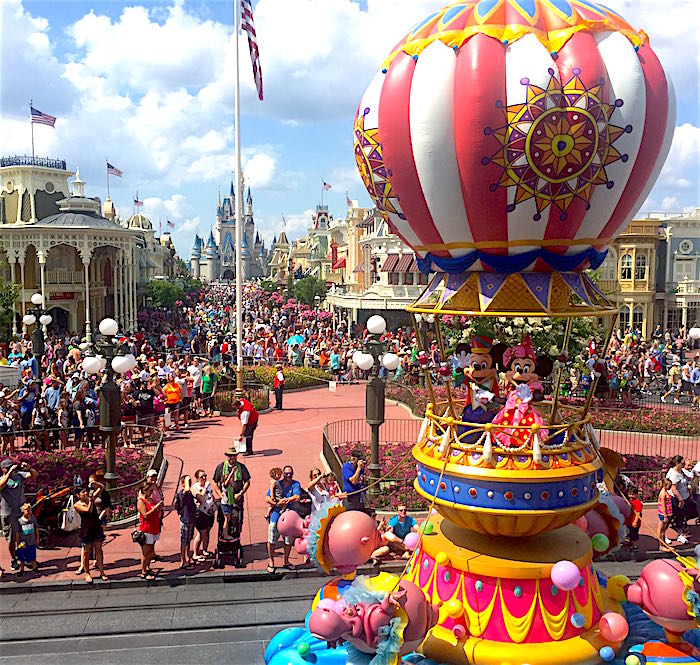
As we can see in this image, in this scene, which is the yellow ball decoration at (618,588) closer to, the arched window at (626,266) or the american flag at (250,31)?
the american flag at (250,31)

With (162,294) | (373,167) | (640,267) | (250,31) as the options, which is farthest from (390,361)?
(162,294)

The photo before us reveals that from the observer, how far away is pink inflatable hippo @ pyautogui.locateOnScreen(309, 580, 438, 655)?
595 cm

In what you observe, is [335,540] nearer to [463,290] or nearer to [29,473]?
[463,290]

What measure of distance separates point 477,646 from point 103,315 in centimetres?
4665

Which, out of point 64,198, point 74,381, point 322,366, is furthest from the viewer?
point 64,198

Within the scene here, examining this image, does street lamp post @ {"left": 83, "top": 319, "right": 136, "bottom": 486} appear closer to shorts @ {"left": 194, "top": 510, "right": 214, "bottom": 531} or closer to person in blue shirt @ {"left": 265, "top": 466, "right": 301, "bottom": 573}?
shorts @ {"left": 194, "top": 510, "right": 214, "bottom": 531}

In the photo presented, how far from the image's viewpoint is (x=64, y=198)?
48844 millimetres

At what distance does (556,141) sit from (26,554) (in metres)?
8.63

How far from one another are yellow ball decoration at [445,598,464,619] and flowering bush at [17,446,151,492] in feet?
26.3

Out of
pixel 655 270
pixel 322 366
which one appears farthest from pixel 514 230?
pixel 655 270

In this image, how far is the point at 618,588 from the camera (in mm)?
7453

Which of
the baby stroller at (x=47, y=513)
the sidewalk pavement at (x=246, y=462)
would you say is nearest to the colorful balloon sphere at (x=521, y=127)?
the sidewalk pavement at (x=246, y=462)

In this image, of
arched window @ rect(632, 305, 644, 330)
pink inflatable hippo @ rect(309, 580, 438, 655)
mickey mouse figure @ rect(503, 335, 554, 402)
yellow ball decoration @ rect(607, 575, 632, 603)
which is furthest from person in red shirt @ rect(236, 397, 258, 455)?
arched window @ rect(632, 305, 644, 330)

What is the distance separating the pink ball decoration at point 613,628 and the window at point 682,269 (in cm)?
4418
